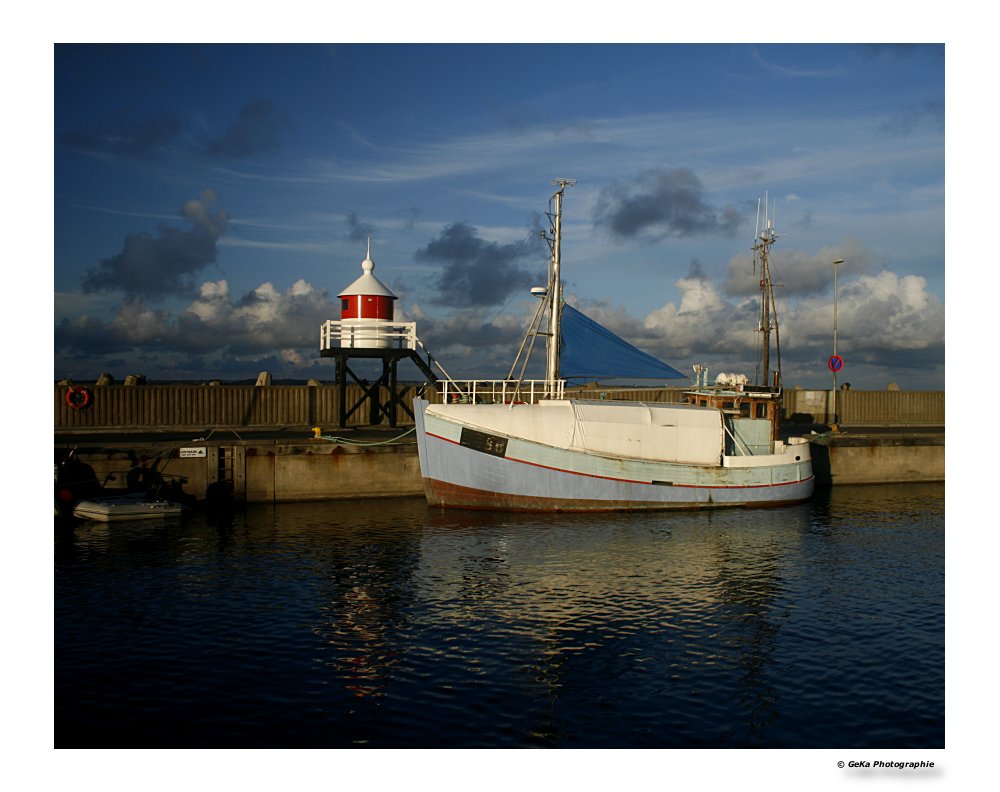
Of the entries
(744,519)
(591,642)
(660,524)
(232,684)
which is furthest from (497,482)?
(232,684)

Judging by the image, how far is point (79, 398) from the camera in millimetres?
39156

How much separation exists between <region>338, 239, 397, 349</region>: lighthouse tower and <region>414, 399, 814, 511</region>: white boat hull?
7.04m

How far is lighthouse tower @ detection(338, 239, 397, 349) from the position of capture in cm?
3853

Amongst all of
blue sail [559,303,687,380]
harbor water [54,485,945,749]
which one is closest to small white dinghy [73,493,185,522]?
harbor water [54,485,945,749]

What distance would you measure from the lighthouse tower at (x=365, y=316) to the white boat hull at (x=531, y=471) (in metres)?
7.04

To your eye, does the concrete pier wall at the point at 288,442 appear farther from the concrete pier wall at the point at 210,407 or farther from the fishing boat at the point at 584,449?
the fishing boat at the point at 584,449

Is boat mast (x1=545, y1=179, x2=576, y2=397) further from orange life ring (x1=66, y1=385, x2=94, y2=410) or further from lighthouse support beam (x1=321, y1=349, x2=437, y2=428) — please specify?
orange life ring (x1=66, y1=385, x2=94, y2=410)

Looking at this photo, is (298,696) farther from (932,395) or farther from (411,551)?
(932,395)

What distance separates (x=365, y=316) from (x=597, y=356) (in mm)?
11100

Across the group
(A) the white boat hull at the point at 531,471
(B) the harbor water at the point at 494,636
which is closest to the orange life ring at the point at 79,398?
(B) the harbor water at the point at 494,636

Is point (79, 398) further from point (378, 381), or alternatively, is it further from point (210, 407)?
point (378, 381)

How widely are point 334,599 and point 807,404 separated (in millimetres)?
43388

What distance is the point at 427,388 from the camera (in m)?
42.0

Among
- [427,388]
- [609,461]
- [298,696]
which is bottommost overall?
[298,696]
